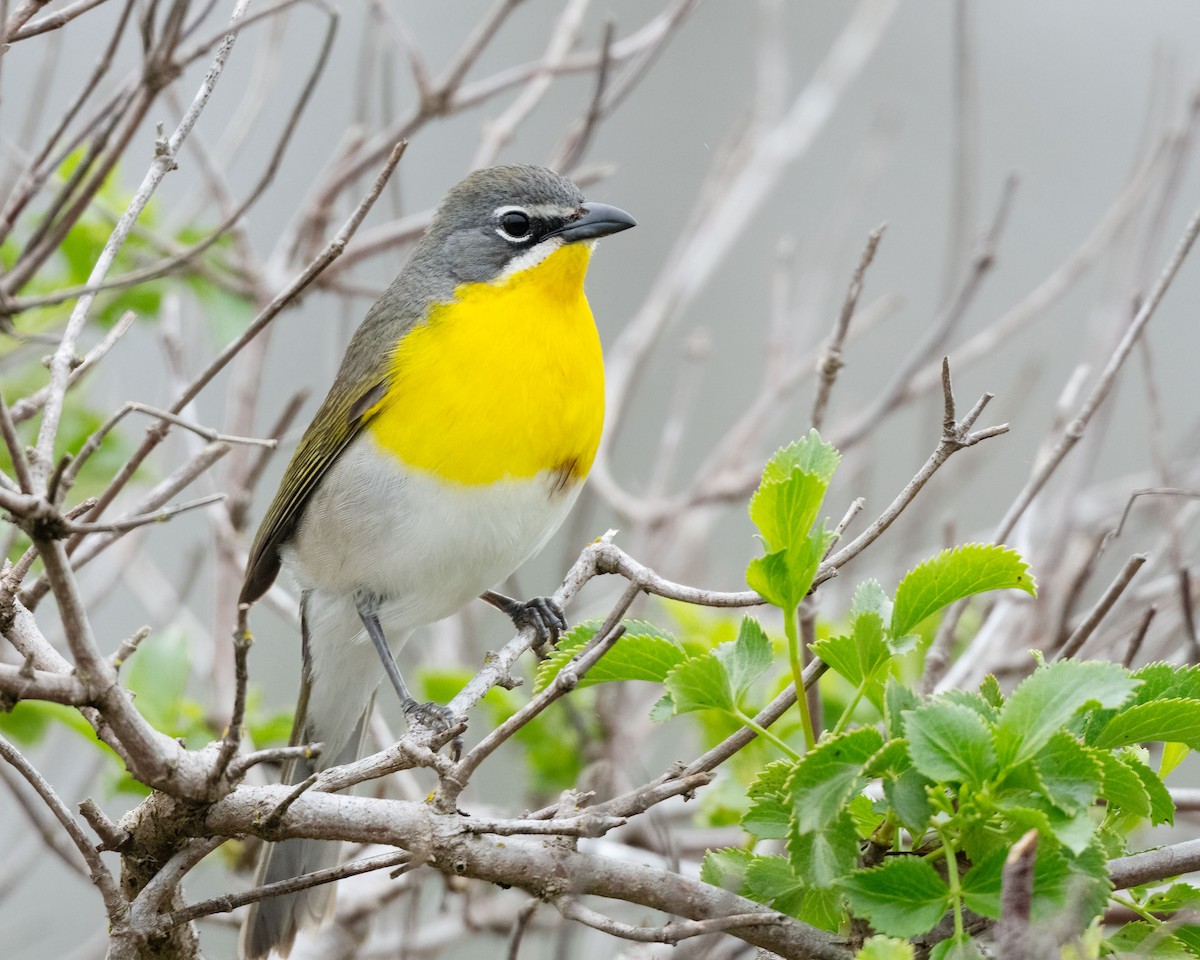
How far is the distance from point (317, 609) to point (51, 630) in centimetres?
135

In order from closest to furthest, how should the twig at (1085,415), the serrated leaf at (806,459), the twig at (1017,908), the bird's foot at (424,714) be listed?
the twig at (1017,908)
the serrated leaf at (806,459)
the twig at (1085,415)
the bird's foot at (424,714)

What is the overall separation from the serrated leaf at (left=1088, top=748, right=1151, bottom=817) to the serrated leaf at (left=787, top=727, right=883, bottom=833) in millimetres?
304

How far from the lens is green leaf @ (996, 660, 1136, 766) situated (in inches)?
69.4

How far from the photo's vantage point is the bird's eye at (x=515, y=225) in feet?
13.0

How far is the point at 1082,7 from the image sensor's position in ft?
28.8

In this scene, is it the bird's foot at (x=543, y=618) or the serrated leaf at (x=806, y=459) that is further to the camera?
the bird's foot at (x=543, y=618)

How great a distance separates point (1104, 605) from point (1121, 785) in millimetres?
541

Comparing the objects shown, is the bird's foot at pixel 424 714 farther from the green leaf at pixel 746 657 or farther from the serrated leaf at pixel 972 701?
the serrated leaf at pixel 972 701

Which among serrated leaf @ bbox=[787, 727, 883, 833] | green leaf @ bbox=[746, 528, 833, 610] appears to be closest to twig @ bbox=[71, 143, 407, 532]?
green leaf @ bbox=[746, 528, 833, 610]

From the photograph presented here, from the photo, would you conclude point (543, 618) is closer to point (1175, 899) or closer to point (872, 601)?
point (872, 601)

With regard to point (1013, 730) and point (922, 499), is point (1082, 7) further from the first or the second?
point (1013, 730)

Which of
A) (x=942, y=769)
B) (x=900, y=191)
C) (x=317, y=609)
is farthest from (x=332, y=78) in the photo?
(x=942, y=769)

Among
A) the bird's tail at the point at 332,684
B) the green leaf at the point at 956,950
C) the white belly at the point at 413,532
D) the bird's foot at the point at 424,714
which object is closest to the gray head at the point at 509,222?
the white belly at the point at 413,532

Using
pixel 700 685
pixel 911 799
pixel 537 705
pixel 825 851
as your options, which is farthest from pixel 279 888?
pixel 911 799
